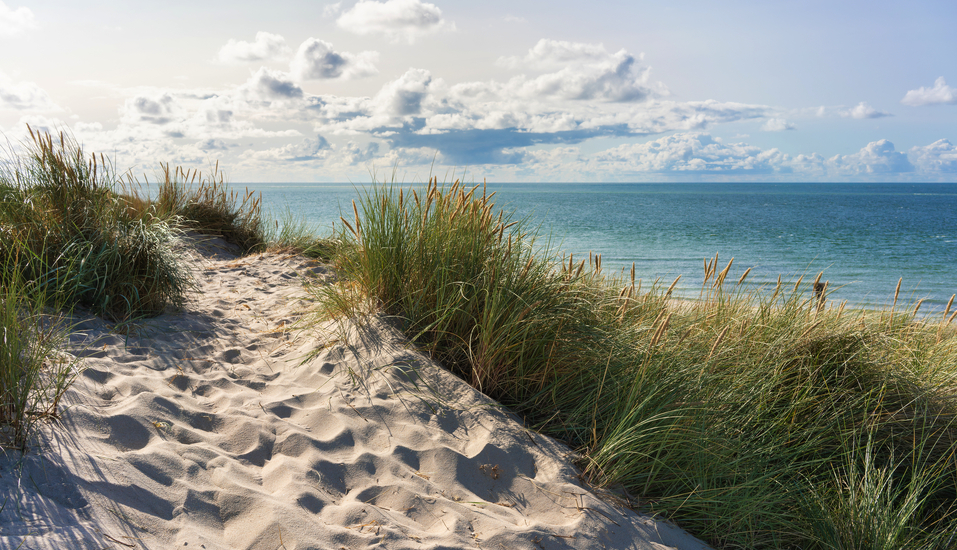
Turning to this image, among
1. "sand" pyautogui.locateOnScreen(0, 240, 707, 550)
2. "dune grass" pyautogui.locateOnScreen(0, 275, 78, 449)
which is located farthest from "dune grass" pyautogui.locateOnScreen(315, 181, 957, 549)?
"dune grass" pyautogui.locateOnScreen(0, 275, 78, 449)

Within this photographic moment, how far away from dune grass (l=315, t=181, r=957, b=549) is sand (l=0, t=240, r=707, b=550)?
251mm

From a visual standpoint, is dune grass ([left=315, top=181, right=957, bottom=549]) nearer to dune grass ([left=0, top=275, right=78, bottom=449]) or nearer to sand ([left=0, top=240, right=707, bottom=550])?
sand ([left=0, top=240, right=707, bottom=550])

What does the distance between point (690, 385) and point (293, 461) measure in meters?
2.36

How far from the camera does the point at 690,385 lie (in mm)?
2891

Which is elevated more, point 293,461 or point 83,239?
point 83,239

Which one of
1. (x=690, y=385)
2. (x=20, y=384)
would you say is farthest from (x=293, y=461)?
(x=690, y=385)

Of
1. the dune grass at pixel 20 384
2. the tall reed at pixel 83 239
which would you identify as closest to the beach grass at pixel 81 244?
the tall reed at pixel 83 239

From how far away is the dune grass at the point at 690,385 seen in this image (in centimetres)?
257

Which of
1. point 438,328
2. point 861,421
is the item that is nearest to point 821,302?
point 861,421

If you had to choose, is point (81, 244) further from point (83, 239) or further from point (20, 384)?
point (20, 384)

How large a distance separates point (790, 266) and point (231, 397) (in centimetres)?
2010

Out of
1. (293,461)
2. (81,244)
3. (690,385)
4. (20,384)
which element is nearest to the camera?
(20,384)

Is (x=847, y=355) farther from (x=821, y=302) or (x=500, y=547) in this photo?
(x=500, y=547)

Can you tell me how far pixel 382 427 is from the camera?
276 cm
